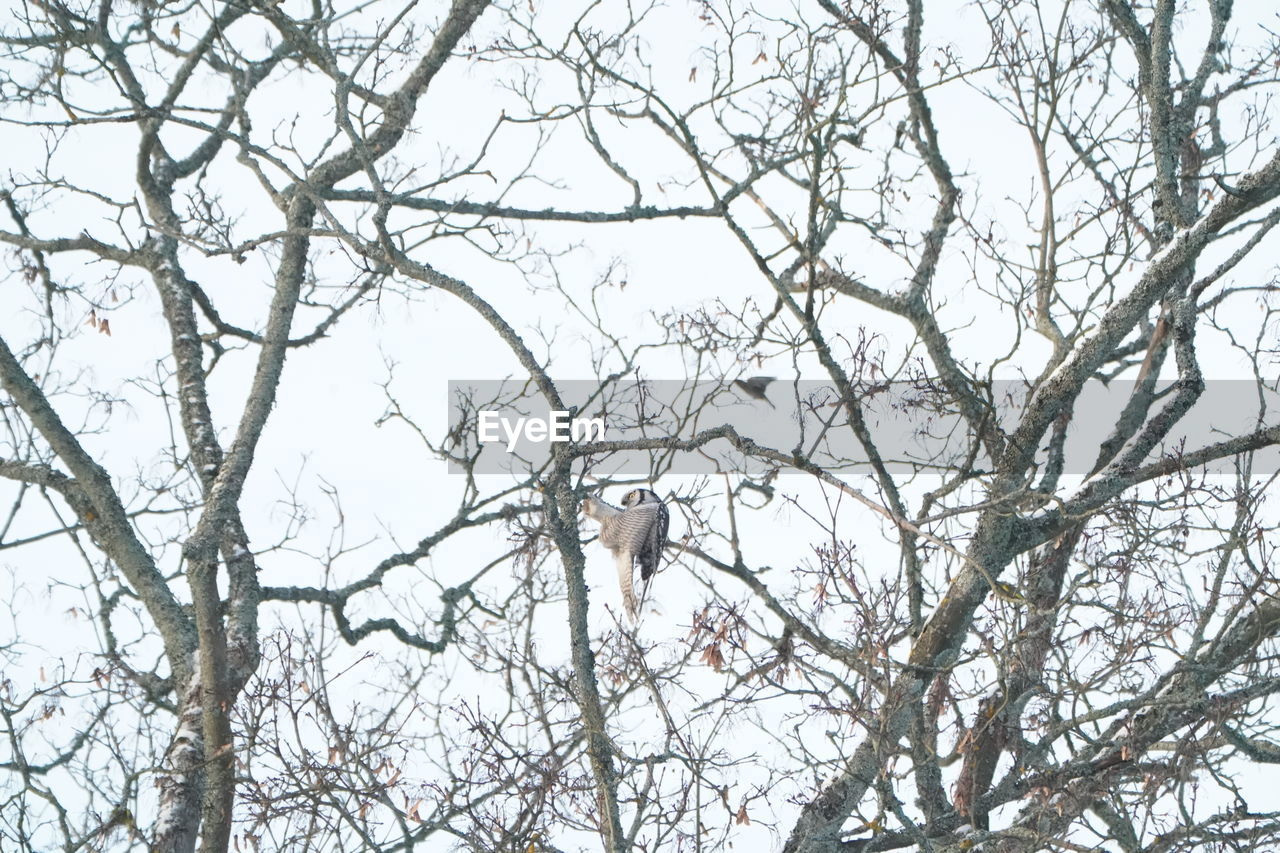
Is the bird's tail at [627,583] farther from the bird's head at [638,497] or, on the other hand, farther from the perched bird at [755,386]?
the perched bird at [755,386]

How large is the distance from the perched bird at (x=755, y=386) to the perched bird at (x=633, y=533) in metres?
1.24

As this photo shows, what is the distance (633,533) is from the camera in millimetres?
5551

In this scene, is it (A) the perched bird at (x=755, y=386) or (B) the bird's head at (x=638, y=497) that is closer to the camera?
(B) the bird's head at (x=638, y=497)

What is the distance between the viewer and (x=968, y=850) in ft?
17.7

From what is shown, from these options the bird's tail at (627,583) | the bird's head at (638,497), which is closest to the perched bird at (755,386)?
the bird's head at (638,497)

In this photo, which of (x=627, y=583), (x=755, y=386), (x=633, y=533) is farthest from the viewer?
(x=755, y=386)

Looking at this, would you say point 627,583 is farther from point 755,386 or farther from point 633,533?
point 755,386

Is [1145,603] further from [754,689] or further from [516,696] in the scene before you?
[516,696]

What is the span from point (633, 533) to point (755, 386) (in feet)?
5.01

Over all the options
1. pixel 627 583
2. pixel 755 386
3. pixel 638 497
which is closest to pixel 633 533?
pixel 638 497

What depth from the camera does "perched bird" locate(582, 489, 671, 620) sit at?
5.48 m

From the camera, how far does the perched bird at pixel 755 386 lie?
671cm

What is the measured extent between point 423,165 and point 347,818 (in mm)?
3694

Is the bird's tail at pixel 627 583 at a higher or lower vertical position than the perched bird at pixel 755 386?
lower
